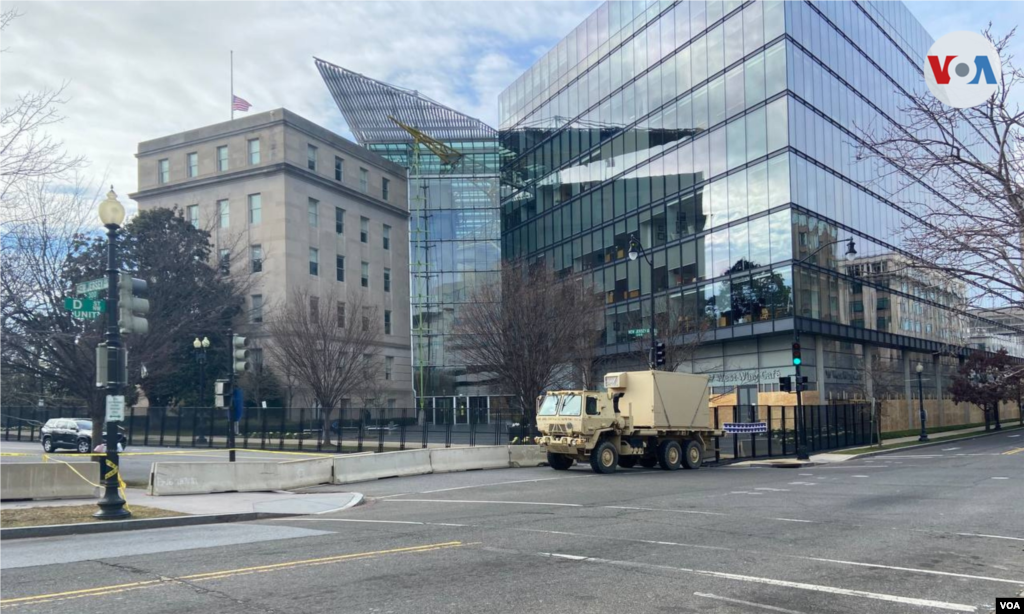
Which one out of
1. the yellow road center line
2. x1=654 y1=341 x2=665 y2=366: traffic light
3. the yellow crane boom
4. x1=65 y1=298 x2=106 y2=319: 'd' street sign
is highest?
the yellow crane boom

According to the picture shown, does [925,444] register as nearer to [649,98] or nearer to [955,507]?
[649,98]

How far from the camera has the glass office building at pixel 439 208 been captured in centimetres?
Result: 6762

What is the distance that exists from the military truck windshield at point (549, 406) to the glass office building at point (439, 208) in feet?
130

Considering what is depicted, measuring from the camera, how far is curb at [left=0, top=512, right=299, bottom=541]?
1249 cm

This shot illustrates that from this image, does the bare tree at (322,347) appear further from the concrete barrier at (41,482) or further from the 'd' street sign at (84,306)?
the 'd' street sign at (84,306)

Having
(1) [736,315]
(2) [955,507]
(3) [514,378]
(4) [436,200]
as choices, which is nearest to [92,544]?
(2) [955,507]

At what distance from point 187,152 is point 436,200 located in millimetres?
21410

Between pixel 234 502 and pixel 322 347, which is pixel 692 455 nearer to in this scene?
pixel 234 502

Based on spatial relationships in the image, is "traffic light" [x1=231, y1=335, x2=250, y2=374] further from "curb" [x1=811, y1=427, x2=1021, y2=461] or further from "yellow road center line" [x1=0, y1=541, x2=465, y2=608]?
"curb" [x1=811, y1=427, x2=1021, y2=461]

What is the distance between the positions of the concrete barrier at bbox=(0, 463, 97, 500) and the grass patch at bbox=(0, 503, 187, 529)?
7.91 feet

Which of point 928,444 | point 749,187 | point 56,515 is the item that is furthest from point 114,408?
point 928,444

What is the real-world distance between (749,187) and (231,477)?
33.5m

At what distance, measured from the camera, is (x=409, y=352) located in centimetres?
7188

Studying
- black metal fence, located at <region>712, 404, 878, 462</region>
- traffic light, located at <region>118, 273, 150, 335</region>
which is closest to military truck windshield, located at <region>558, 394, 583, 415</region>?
black metal fence, located at <region>712, 404, 878, 462</region>
